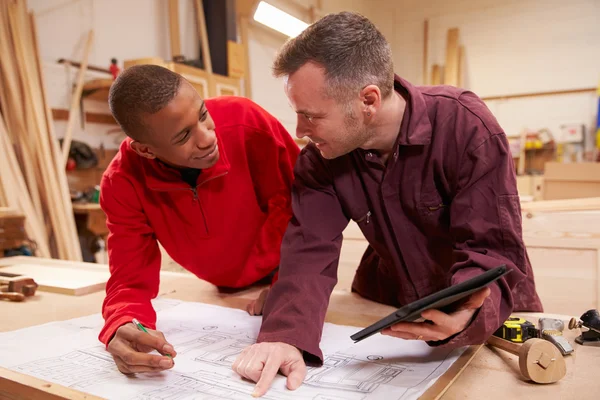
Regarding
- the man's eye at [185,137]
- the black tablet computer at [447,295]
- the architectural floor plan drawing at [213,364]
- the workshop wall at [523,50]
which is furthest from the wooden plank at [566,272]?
the workshop wall at [523,50]

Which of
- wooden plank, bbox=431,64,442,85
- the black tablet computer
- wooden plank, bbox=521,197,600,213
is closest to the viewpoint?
the black tablet computer

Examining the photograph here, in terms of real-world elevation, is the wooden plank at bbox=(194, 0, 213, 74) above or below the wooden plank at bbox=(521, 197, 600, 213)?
above

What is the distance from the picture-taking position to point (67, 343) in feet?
3.53

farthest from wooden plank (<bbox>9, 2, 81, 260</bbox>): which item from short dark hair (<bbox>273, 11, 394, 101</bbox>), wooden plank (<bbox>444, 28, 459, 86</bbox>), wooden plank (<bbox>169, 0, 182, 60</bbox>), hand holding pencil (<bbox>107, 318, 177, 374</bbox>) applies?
wooden plank (<bbox>444, 28, 459, 86</bbox>)

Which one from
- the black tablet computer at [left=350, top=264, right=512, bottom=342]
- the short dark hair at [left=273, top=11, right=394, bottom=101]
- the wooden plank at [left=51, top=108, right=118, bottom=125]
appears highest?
the wooden plank at [left=51, top=108, right=118, bottom=125]

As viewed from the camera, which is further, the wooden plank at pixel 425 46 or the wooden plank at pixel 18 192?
the wooden plank at pixel 425 46

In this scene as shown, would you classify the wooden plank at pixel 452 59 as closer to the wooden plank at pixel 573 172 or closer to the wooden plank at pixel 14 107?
the wooden plank at pixel 573 172

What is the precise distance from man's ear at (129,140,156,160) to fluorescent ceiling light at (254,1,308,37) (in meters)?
2.97

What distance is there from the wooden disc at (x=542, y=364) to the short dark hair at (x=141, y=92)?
923mm

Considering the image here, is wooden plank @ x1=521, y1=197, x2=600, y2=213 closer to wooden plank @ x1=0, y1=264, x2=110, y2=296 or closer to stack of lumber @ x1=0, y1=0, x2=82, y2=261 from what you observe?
wooden plank @ x1=0, y1=264, x2=110, y2=296

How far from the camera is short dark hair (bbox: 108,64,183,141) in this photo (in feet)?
3.59

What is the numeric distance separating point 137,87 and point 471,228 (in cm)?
82

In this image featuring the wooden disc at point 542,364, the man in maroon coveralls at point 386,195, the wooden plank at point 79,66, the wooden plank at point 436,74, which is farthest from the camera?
the wooden plank at point 436,74

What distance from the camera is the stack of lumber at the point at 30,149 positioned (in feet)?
8.50
